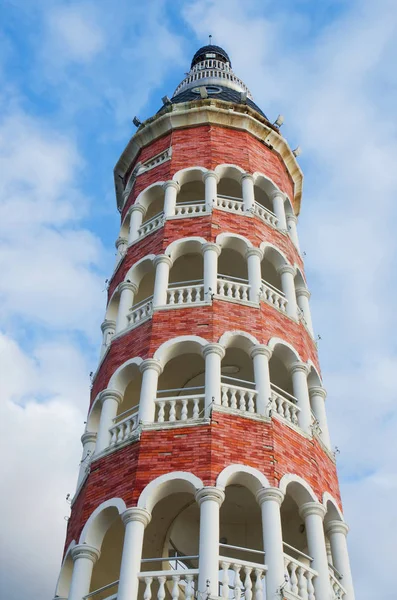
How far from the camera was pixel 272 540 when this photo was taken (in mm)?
15883

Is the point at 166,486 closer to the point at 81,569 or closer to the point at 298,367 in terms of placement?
the point at 81,569

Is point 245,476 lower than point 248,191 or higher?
lower

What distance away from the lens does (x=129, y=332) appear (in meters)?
21.8

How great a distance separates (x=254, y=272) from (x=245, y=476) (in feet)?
23.6

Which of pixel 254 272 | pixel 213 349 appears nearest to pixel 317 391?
pixel 254 272

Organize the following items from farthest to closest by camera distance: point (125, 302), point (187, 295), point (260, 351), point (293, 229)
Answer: point (293, 229), point (125, 302), point (187, 295), point (260, 351)

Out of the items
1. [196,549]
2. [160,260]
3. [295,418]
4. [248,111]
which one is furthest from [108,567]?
[248,111]

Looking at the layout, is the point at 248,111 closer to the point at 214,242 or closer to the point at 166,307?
the point at 214,242

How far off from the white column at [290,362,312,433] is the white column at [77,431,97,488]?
17.4 ft

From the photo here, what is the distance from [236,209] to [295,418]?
7996 mm

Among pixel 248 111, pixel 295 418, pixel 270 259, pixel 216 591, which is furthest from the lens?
pixel 248 111

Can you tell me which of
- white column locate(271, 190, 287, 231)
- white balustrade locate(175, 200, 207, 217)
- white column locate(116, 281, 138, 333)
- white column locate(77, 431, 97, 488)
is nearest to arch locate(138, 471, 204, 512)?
white column locate(77, 431, 97, 488)

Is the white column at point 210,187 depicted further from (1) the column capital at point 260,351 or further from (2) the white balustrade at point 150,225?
(1) the column capital at point 260,351

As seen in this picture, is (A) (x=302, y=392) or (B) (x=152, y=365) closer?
(B) (x=152, y=365)
